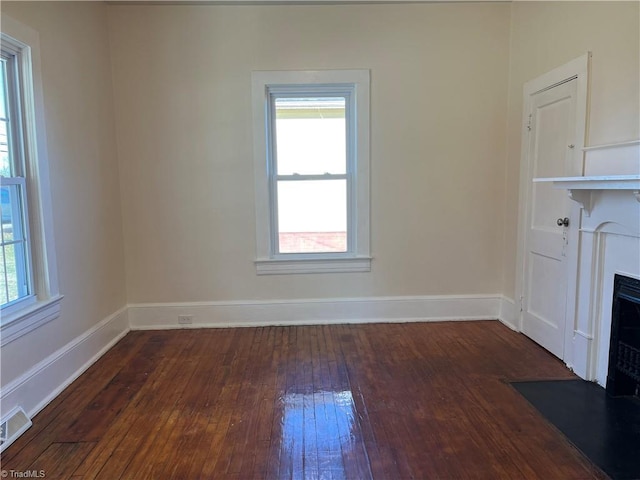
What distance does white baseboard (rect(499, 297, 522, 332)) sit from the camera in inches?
142

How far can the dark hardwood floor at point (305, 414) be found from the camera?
73.9 inches

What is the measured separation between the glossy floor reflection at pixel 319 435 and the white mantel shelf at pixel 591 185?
6.41 feet

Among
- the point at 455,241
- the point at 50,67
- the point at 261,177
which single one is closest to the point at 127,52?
the point at 50,67

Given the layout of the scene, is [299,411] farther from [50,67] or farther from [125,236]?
[50,67]

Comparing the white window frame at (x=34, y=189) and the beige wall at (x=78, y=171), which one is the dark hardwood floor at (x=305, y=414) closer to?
the beige wall at (x=78, y=171)

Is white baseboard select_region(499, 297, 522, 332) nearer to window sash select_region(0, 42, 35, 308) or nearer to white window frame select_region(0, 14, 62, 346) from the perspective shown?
white window frame select_region(0, 14, 62, 346)

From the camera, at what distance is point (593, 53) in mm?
2576

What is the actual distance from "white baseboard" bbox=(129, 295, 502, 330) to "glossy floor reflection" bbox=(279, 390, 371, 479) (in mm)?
1343

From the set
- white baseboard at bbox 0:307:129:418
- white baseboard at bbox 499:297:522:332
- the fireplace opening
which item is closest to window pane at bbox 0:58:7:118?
white baseboard at bbox 0:307:129:418

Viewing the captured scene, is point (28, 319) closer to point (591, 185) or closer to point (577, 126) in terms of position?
Result: point (591, 185)

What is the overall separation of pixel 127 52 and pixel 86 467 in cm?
332

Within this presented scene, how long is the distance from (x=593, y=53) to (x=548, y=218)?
3.97ft

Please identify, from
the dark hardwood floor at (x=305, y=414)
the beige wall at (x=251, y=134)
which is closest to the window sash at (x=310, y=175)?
the beige wall at (x=251, y=134)

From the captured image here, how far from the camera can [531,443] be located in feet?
6.62
